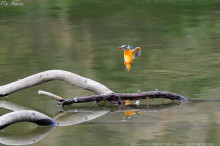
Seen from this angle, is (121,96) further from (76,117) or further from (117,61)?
(117,61)

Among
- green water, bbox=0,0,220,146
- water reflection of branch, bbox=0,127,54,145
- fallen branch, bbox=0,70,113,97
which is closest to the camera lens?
water reflection of branch, bbox=0,127,54,145

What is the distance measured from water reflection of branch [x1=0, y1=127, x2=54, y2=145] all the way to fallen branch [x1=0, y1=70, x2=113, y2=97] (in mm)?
1245

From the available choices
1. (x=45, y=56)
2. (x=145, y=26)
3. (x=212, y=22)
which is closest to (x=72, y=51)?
(x=45, y=56)

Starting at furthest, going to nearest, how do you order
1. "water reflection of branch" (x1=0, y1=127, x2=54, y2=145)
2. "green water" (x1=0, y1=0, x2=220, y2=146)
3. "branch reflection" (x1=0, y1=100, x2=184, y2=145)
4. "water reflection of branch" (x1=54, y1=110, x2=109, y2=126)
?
"water reflection of branch" (x1=54, y1=110, x2=109, y2=126), "branch reflection" (x1=0, y1=100, x2=184, y2=145), "green water" (x1=0, y1=0, x2=220, y2=146), "water reflection of branch" (x1=0, y1=127, x2=54, y2=145)

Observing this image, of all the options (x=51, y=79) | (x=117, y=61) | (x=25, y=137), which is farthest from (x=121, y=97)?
(x=117, y=61)

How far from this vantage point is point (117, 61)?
12.6 meters

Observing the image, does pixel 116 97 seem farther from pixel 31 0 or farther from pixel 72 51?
pixel 31 0

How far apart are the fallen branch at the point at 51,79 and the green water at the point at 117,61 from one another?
200 mm

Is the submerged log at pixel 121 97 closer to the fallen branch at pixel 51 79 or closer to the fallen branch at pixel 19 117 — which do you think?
the fallen branch at pixel 51 79

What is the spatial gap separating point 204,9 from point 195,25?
234cm

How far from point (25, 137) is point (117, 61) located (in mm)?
4619

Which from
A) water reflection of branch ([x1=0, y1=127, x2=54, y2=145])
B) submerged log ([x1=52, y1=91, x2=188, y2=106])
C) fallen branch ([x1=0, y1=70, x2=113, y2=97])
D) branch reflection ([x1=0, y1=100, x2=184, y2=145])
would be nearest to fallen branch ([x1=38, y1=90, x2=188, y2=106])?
submerged log ([x1=52, y1=91, x2=188, y2=106])

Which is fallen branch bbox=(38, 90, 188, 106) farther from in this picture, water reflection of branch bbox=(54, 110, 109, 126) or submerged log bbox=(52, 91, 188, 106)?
water reflection of branch bbox=(54, 110, 109, 126)

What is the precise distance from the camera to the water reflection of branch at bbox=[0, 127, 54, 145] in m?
8.06
